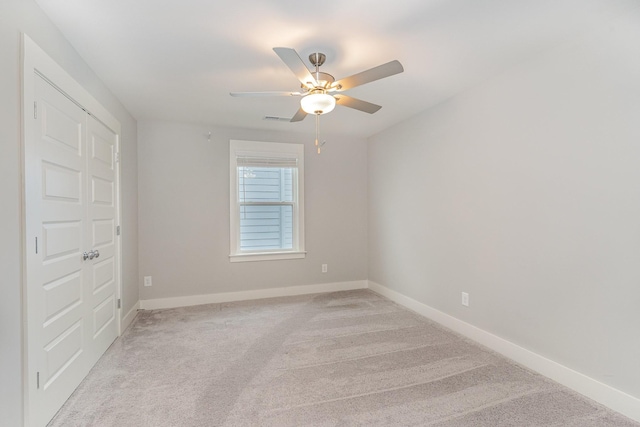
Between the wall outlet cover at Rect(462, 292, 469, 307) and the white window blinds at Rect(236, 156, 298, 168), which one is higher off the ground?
the white window blinds at Rect(236, 156, 298, 168)

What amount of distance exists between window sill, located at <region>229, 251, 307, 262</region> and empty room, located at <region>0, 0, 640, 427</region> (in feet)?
2.34

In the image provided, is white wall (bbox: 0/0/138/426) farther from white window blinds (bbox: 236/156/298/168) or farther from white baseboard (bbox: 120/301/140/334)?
white window blinds (bbox: 236/156/298/168)

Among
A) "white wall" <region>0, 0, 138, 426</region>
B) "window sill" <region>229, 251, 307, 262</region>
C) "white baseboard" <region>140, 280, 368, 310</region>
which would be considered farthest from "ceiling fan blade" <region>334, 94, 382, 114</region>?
"white baseboard" <region>140, 280, 368, 310</region>

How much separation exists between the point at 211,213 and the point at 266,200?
2.45 ft

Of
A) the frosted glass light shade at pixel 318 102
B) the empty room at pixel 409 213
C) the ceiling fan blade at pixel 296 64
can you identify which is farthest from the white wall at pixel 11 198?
the frosted glass light shade at pixel 318 102

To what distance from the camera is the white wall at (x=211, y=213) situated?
3.76 metres

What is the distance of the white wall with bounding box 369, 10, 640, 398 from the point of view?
1784 millimetres

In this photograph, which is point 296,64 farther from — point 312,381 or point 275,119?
point 312,381

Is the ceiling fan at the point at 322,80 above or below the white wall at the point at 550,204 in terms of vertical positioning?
above

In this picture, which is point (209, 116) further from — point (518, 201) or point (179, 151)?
point (518, 201)

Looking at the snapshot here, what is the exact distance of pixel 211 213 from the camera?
397 centimetres

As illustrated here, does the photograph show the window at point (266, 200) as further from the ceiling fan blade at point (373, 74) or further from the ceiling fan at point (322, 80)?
the ceiling fan blade at point (373, 74)

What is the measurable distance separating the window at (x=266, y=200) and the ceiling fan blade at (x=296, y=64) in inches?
84.8

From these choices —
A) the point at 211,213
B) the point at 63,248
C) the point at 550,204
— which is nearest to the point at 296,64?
the point at 63,248
